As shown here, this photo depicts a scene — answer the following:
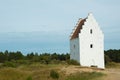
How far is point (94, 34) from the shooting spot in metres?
50.6

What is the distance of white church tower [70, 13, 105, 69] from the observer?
50.0 meters

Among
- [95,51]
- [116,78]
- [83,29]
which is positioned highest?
[83,29]

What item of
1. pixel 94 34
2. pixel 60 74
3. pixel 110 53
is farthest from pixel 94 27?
pixel 110 53

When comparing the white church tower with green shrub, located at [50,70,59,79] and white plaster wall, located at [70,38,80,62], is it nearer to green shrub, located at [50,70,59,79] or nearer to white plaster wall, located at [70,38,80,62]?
white plaster wall, located at [70,38,80,62]

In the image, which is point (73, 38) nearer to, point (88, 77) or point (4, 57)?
point (88, 77)

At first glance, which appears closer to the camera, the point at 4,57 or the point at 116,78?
the point at 116,78

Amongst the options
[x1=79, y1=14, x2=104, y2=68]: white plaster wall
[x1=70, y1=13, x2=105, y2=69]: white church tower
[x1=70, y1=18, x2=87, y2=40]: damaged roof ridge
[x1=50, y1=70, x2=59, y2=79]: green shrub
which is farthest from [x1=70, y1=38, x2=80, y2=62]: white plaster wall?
[x1=50, y1=70, x2=59, y2=79]: green shrub

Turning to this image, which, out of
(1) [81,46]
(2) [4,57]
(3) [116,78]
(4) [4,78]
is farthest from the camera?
(2) [4,57]

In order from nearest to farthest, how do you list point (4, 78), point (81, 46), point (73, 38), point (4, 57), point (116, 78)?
point (116, 78), point (4, 78), point (81, 46), point (73, 38), point (4, 57)

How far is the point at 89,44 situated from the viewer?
50.2 m

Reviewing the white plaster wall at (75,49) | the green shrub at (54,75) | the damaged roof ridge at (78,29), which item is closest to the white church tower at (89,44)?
the white plaster wall at (75,49)

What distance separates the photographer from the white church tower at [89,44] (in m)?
50.0

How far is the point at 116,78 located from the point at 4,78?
32.9ft

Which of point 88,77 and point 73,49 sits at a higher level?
point 73,49
